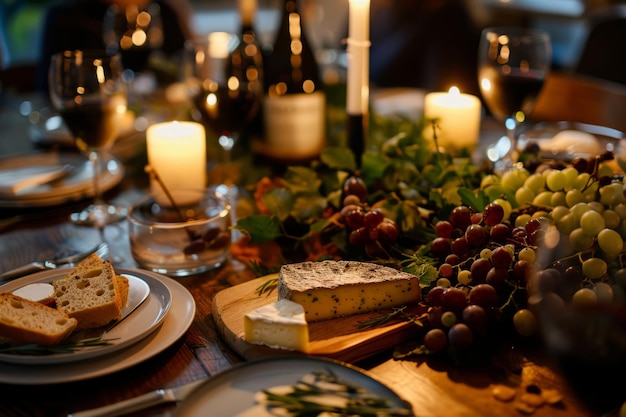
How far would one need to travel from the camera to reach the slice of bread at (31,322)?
735mm

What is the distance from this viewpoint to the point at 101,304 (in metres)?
0.79

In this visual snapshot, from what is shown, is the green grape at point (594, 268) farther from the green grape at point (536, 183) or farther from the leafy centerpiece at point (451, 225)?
the green grape at point (536, 183)

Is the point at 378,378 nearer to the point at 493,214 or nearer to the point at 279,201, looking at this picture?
the point at 493,214

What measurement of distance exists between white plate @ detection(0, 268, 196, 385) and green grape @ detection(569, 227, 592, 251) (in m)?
0.49

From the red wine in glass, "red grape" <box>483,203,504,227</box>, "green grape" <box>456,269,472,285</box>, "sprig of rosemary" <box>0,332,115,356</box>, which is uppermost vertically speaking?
the red wine in glass

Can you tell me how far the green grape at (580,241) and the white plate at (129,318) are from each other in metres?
0.51

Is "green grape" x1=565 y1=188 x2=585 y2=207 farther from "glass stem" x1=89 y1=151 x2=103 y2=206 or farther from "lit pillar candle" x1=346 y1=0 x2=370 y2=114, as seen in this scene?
"glass stem" x1=89 y1=151 x2=103 y2=206

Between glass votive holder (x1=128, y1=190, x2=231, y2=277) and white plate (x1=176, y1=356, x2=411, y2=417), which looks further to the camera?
glass votive holder (x1=128, y1=190, x2=231, y2=277)

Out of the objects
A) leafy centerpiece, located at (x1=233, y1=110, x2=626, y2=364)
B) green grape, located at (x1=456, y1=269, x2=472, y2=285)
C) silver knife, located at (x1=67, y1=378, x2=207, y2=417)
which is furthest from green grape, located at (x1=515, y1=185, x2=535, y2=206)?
silver knife, located at (x1=67, y1=378, x2=207, y2=417)

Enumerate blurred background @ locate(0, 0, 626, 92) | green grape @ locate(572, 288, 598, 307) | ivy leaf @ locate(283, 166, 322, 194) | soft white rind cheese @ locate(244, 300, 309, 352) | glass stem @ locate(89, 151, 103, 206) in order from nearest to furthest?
1. green grape @ locate(572, 288, 598, 307)
2. soft white rind cheese @ locate(244, 300, 309, 352)
3. ivy leaf @ locate(283, 166, 322, 194)
4. glass stem @ locate(89, 151, 103, 206)
5. blurred background @ locate(0, 0, 626, 92)

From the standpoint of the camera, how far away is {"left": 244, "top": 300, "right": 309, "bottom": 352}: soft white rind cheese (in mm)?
754

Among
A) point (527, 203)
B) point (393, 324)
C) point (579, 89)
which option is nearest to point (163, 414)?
point (393, 324)

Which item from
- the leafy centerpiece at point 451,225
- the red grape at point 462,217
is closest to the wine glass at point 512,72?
the leafy centerpiece at point 451,225

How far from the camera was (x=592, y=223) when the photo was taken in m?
0.81
